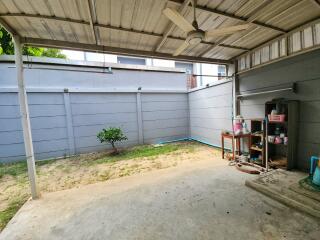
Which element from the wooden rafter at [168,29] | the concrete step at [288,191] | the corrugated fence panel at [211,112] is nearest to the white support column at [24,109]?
the wooden rafter at [168,29]

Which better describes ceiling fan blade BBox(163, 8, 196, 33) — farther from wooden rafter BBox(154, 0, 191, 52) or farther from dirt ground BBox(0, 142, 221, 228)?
dirt ground BBox(0, 142, 221, 228)

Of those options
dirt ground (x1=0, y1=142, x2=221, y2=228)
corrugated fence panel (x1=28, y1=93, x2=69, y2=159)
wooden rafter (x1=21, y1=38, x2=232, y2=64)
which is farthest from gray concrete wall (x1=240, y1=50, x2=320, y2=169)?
corrugated fence panel (x1=28, y1=93, x2=69, y2=159)

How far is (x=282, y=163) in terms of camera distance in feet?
10.5

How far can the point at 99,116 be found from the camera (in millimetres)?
5691

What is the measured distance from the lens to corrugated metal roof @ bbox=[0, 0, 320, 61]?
6.85 ft

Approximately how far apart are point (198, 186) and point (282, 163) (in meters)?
1.79

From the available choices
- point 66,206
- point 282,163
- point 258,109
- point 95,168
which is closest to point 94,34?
point 66,206

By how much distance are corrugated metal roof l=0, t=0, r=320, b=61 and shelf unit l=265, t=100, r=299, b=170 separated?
4.32ft

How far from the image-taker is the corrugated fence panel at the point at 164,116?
20.9 ft

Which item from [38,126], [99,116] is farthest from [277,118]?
[38,126]

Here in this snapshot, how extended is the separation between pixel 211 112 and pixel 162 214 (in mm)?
4250

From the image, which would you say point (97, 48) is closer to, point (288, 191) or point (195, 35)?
point (195, 35)

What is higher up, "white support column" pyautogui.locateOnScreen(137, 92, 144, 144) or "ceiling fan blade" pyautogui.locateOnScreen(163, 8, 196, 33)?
"ceiling fan blade" pyautogui.locateOnScreen(163, 8, 196, 33)

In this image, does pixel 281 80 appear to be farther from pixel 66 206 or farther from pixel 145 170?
pixel 66 206
